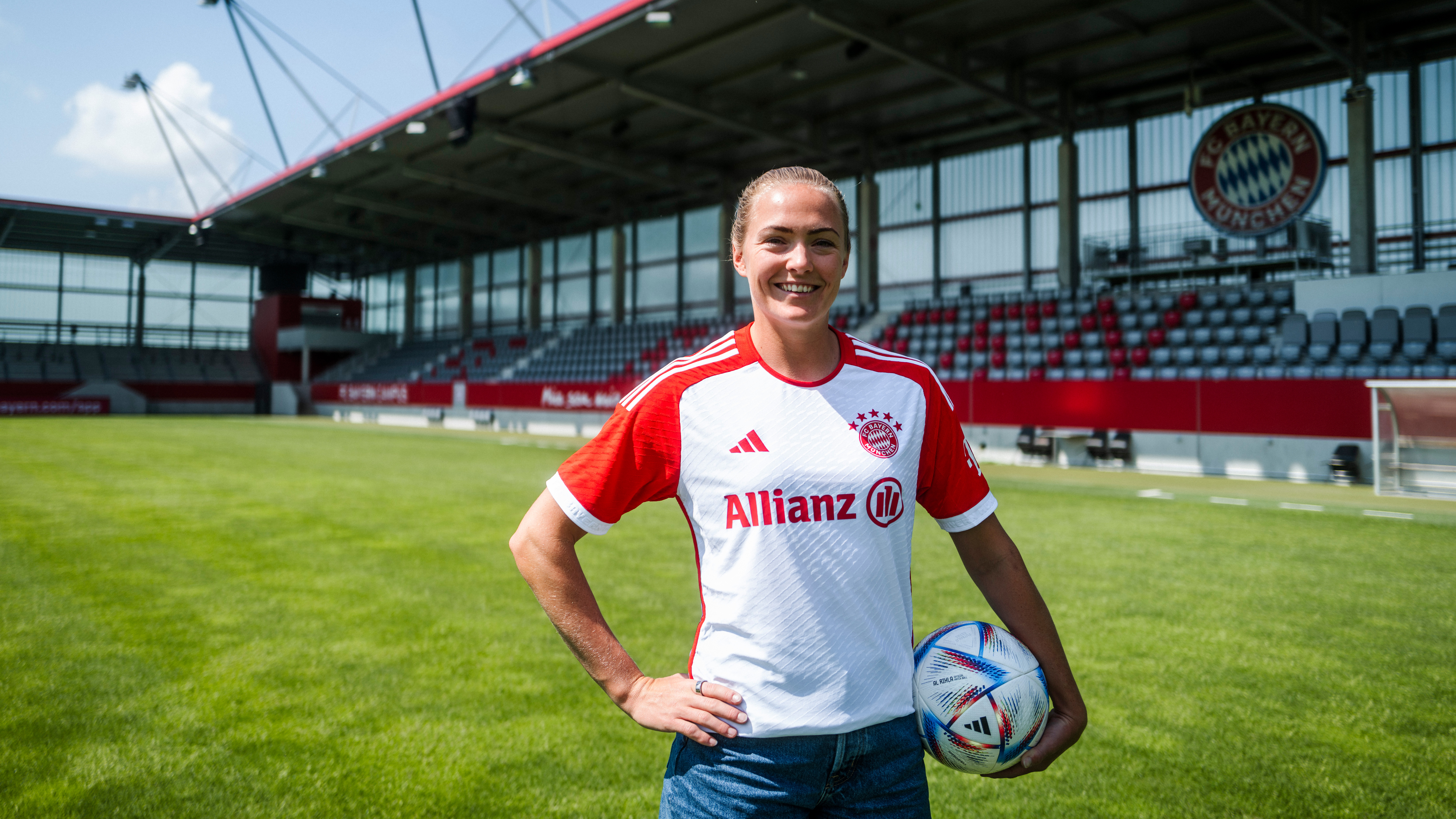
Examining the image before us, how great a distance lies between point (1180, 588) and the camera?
702 cm

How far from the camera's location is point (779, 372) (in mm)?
1909

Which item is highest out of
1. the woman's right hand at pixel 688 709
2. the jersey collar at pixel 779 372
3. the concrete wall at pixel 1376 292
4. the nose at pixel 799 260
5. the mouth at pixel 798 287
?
the concrete wall at pixel 1376 292

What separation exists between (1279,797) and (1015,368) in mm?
19356

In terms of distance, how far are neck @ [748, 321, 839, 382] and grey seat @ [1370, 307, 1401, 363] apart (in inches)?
723

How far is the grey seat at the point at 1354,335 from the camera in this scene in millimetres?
16656

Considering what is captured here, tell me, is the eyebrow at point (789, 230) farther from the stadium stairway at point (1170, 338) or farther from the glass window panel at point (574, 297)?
the glass window panel at point (574, 297)

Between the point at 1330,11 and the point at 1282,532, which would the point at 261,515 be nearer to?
the point at 1282,532

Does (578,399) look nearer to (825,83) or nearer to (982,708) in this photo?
(825,83)

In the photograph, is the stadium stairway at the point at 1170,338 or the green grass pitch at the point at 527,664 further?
the stadium stairway at the point at 1170,338

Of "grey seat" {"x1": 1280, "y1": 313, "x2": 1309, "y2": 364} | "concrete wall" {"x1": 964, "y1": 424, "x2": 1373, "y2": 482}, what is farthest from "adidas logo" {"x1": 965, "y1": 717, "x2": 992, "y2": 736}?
"grey seat" {"x1": 1280, "y1": 313, "x2": 1309, "y2": 364}

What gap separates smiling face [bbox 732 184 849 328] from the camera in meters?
1.81

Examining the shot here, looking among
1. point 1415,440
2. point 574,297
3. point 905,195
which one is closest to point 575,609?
point 1415,440

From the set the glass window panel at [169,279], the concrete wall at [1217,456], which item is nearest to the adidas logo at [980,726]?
the concrete wall at [1217,456]

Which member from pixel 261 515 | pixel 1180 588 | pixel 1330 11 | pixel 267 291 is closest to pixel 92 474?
pixel 261 515
